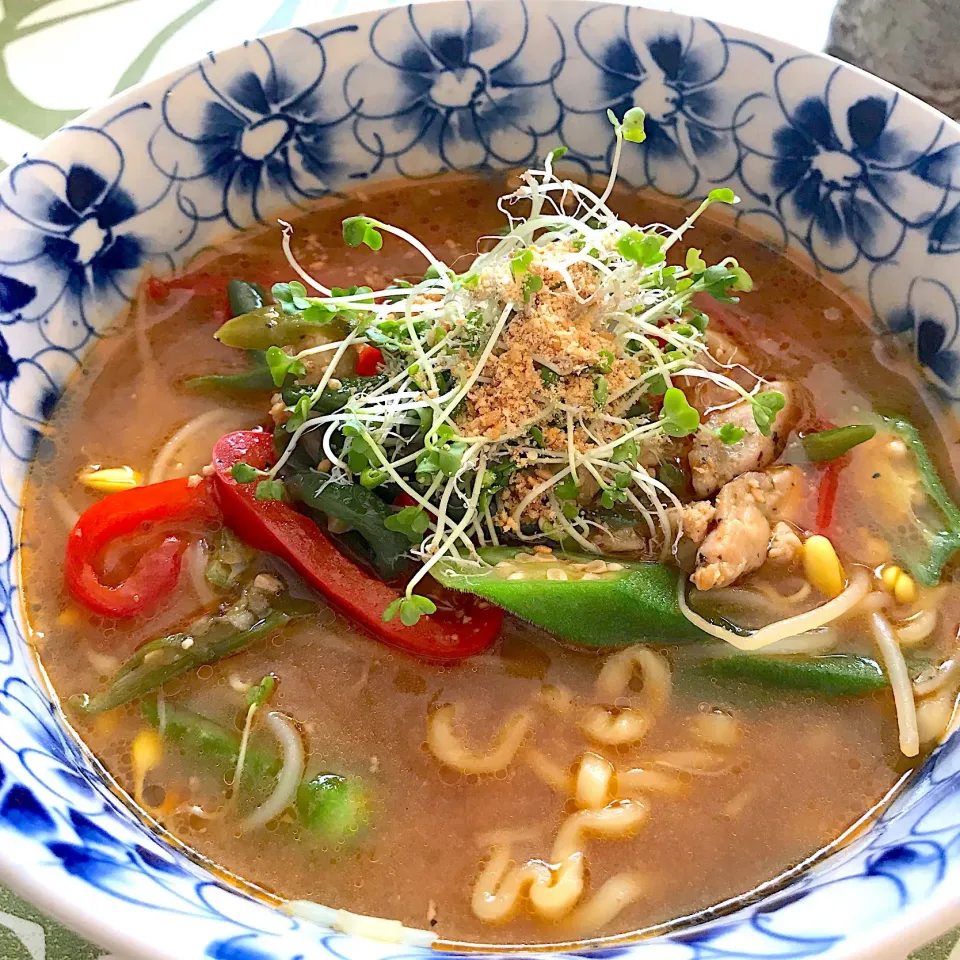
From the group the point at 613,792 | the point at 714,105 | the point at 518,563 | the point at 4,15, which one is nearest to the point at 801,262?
the point at 714,105

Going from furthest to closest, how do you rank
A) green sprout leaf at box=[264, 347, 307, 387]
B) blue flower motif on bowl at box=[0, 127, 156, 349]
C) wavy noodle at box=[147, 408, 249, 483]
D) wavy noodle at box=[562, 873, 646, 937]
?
wavy noodle at box=[147, 408, 249, 483]
blue flower motif on bowl at box=[0, 127, 156, 349]
green sprout leaf at box=[264, 347, 307, 387]
wavy noodle at box=[562, 873, 646, 937]

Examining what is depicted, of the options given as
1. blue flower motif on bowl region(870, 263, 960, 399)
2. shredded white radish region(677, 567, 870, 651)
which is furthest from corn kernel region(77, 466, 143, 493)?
blue flower motif on bowl region(870, 263, 960, 399)

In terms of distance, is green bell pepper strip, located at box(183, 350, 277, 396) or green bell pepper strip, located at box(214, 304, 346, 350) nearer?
green bell pepper strip, located at box(214, 304, 346, 350)

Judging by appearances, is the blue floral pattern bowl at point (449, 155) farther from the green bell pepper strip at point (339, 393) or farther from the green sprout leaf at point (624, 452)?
the green sprout leaf at point (624, 452)

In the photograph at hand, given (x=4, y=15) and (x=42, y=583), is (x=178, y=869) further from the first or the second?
(x=4, y=15)

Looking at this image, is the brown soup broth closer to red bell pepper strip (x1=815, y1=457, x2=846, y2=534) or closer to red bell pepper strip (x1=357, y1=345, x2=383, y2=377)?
red bell pepper strip (x1=815, y1=457, x2=846, y2=534)

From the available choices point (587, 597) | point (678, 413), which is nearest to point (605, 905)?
point (587, 597)

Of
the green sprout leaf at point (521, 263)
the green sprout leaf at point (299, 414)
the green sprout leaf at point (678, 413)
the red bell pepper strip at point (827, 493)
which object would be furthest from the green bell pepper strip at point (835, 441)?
the green sprout leaf at point (299, 414)
